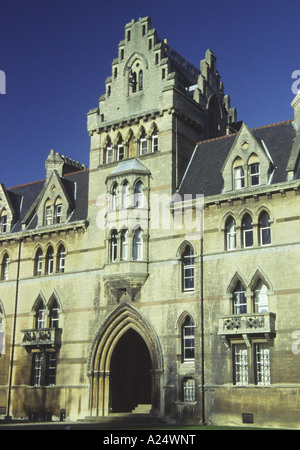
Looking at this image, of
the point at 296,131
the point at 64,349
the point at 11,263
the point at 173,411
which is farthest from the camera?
the point at 11,263

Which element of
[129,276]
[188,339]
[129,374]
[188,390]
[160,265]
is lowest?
[188,390]

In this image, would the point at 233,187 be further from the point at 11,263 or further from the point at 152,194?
the point at 11,263

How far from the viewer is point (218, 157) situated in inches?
1550

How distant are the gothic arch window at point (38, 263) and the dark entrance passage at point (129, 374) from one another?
8.23 m

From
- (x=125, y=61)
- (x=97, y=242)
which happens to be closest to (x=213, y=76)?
(x=125, y=61)

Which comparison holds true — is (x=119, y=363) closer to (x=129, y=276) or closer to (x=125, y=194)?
(x=129, y=276)

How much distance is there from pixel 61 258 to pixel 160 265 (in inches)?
338

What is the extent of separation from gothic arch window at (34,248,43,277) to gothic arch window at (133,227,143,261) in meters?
8.50

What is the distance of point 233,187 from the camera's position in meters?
36.3

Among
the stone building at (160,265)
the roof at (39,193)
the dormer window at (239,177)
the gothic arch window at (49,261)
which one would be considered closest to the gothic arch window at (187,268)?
the stone building at (160,265)

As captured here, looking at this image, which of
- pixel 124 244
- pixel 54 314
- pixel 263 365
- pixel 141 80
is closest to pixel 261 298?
pixel 263 365

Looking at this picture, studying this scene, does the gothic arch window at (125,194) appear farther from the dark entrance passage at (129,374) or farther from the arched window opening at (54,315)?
the arched window opening at (54,315)

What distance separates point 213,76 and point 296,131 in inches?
428

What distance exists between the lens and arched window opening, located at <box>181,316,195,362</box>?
117 feet
